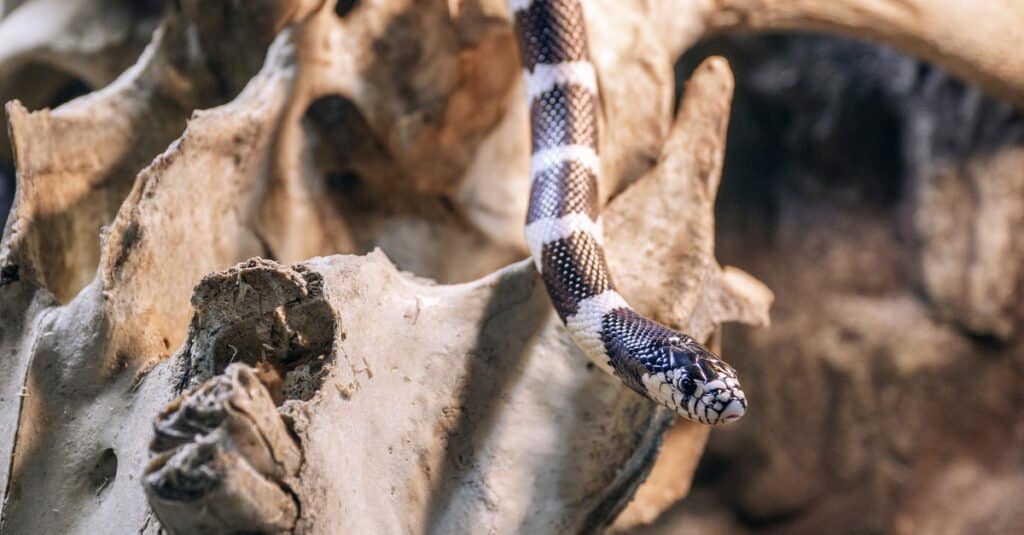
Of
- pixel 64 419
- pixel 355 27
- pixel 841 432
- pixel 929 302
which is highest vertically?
pixel 355 27

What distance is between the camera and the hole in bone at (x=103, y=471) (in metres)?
2.06

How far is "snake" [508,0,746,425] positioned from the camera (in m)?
2.20

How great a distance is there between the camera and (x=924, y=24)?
346 centimetres

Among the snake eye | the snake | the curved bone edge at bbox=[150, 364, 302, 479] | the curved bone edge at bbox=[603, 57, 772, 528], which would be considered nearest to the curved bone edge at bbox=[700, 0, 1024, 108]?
the curved bone edge at bbox=[603, 57, 772, 528]

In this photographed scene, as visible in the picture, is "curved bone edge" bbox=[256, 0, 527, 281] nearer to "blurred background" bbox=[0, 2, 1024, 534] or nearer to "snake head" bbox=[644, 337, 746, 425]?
"snake head" bbox=[644, 337, 746, 425]

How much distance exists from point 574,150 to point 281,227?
3.65 feet

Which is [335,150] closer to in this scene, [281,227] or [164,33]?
[281,227]

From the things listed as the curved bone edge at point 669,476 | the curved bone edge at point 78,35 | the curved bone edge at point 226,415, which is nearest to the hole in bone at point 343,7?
the curved bone edge at point 78,35

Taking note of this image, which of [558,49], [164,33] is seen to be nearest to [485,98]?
[558,49]

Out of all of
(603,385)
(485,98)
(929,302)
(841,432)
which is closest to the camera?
(603,385)

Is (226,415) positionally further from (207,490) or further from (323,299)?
(323,299)

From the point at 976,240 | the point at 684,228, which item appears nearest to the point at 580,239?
the point at 684,228

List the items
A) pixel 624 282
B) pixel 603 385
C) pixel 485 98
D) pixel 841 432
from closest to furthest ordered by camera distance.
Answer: pixel 603 385, pixel 624 282, pixel 485 98, pixel 841 432

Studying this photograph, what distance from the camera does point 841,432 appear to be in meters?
4.93
